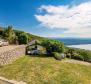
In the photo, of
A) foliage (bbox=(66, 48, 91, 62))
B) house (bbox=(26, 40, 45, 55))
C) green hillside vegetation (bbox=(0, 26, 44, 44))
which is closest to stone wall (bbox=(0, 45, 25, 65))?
house (bbox=(26, 40, 45, 55))

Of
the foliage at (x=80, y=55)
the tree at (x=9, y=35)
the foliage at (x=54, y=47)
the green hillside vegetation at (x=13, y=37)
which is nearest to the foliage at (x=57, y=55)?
the foliage at (x=54, y=47)

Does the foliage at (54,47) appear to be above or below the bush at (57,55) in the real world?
above

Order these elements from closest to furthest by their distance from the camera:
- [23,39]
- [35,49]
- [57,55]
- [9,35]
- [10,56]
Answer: [10,56]
[57,55]
[35,49]
[9,35]
[23,39]

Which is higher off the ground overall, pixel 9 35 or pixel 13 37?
pixel 9 35

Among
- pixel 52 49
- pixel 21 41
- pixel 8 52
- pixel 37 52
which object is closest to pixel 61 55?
pixel 52 49

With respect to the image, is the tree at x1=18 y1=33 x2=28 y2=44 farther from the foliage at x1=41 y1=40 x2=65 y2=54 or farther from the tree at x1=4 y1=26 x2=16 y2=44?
the foliage at x1=41 y1=40 x2=65 y2=54

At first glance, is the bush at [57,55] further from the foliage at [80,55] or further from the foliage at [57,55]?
the foliage at [80,55]

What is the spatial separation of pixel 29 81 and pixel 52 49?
48.4 ft

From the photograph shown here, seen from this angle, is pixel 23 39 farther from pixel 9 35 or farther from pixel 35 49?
pixel 35 49

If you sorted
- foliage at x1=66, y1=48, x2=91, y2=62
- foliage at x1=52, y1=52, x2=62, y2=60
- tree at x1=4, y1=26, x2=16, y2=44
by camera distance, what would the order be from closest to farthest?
foliage at x1=52, y1=52, x2=62, y2=60 → foliage at x1=66, y1=48, x2=91, y2=62 → tree at x1=4, y1=26, x2=16, y2=44

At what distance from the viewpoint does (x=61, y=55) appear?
89.6 ft

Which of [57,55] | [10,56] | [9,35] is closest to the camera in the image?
[10,56]

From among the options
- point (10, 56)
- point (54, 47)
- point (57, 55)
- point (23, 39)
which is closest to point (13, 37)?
point (23, 39)

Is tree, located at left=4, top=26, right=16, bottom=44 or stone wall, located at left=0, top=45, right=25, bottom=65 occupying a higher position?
tree, located at left=4, top=26, right=16, bottom=44
